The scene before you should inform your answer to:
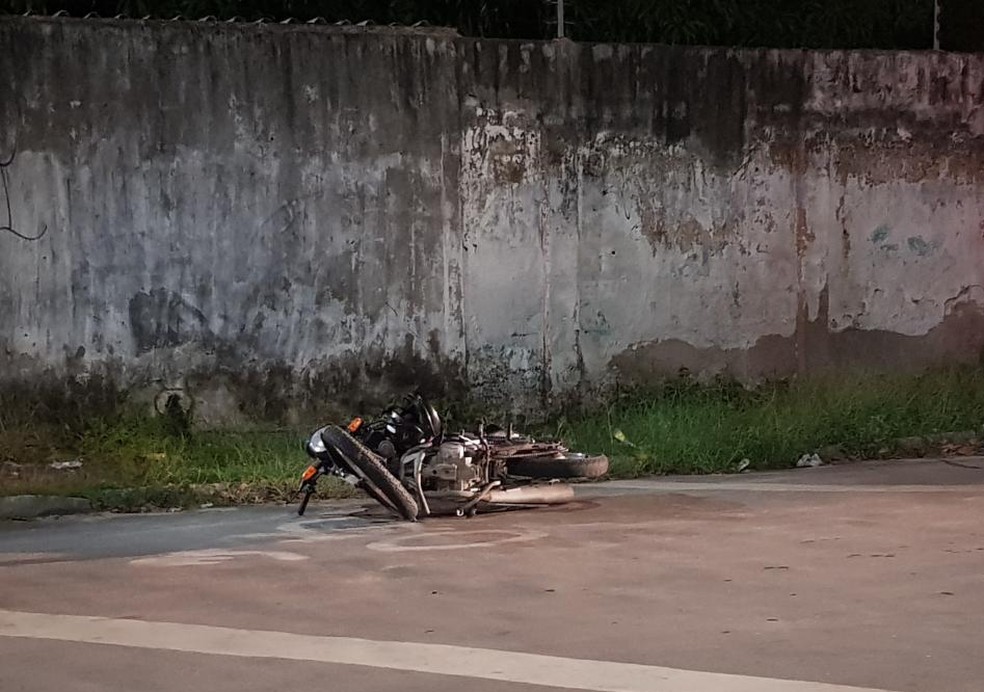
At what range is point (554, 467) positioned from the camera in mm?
7656

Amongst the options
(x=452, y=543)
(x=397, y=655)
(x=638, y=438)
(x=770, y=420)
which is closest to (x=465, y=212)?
(x=638, y=438)

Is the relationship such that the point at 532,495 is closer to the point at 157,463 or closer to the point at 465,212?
the point at 157,463

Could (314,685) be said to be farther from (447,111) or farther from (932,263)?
(932,263)

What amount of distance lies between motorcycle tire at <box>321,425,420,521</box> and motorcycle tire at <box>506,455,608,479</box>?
66 cm

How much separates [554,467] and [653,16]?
5555 millimetres

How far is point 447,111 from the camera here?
10.1 metres

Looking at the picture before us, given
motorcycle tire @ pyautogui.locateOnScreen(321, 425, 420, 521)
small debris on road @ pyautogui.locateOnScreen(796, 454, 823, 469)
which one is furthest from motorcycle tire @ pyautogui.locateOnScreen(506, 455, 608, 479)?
small debris on road @ pyautogui.locateOnScreen(796, 454, 823, 469)

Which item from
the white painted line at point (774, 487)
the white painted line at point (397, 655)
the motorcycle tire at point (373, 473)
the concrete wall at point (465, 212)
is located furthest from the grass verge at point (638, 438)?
the white painted line at point (397, 655)

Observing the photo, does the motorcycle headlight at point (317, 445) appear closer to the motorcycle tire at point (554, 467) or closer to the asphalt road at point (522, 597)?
the asphalt road at point (522, 597)

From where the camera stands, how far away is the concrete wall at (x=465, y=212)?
30.5 ft

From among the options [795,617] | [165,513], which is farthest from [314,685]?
[165,513]

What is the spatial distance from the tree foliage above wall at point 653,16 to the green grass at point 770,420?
3.36 metres

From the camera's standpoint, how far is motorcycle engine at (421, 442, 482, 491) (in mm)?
7500

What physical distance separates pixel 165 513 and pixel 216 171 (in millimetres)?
2770
